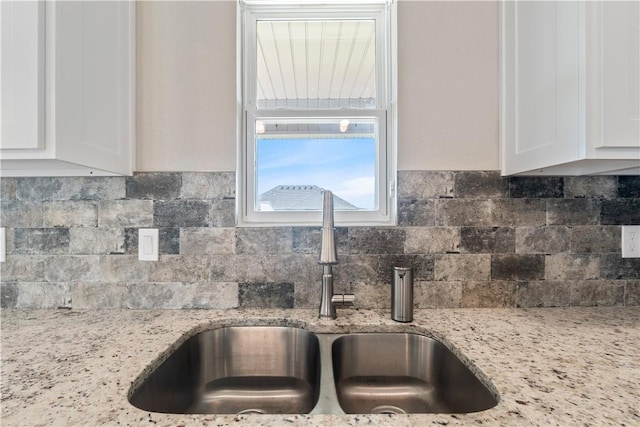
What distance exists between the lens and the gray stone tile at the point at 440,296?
1.16m

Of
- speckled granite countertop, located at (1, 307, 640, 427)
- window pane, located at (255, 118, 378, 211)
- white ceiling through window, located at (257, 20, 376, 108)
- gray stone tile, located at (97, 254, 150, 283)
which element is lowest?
speckled granite countertop, located at (1, 307, 640, 427)

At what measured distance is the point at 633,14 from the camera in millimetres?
787

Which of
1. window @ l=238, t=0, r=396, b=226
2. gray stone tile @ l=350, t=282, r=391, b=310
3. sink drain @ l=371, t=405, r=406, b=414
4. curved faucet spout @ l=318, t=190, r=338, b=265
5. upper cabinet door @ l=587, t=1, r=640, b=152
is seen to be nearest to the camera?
upper cabinet door @ l=587, t=1, r=640, b=152

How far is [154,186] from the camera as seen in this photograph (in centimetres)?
117

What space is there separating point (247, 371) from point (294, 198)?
0.68 m

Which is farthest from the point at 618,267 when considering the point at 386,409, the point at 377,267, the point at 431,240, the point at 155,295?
the point at 155,295

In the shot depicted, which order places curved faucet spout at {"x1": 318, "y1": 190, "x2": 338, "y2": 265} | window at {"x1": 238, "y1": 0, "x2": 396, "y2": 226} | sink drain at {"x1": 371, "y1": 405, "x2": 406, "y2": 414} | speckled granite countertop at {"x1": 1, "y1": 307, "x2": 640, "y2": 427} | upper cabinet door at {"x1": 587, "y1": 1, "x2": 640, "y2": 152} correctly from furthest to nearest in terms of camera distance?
1. window at {"x1": 238, "y1": 0, "x2": 396, "y2": 226}
2. curved faucet spout at {"x1": 318, "y1": 190, "x2": 338, "y2": 265}
3. sink drain at {"x1": 371, "y1": 405, "x2": 406, "y2": 414}
4. upper cabinet door at {"x1": 587, "y1": 1, "x2": 640, "y2": 152}
5. speckled granite countertop at {"x1": 1, "y1": 307, "x2": 640, "y2": 427}

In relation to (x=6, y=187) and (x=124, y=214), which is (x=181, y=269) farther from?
(x=6, y=187)

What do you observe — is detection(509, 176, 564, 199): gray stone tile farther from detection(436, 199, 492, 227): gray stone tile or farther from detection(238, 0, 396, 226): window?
detection(238, 0, 396, 226): window

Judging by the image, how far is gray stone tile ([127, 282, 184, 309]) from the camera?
116 cm

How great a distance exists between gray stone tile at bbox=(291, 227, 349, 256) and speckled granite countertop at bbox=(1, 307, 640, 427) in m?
0.23

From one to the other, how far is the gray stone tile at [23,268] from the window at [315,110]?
811mm

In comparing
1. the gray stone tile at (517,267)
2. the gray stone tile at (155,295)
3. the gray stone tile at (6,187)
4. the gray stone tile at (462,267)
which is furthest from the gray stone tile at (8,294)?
the gray stone tile at (517,267)

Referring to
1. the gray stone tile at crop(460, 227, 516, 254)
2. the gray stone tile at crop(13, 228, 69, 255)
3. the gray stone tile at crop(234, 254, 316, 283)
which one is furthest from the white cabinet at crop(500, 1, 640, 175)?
the gray stone tile at crop(13, 228, 69, 255)
